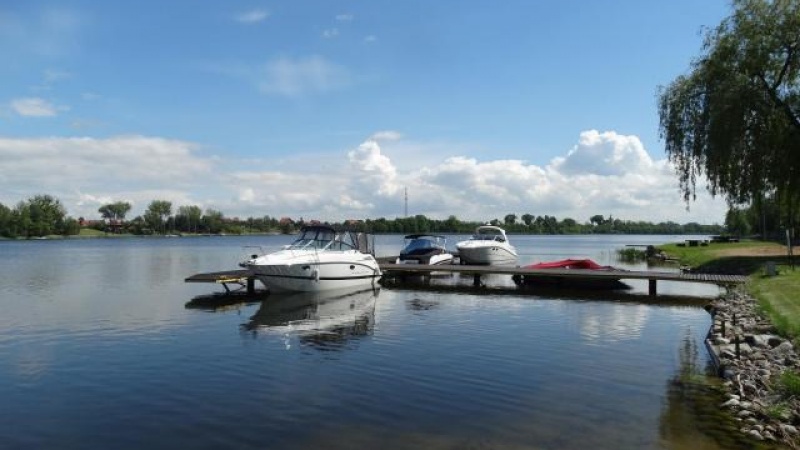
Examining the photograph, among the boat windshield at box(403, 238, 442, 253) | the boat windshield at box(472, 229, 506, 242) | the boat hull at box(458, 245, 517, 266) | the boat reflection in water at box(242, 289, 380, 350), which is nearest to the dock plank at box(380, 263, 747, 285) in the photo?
the boat windshield at box(403, 238, 442, 253)

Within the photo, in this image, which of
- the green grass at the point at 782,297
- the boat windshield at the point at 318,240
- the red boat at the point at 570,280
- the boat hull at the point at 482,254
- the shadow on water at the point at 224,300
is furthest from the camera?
the boat hull at the point at 482,254

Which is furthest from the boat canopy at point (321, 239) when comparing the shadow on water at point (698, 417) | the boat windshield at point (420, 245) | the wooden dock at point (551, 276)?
the shadow on water at point (698, 417)

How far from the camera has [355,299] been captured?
A: 27141 millimetres

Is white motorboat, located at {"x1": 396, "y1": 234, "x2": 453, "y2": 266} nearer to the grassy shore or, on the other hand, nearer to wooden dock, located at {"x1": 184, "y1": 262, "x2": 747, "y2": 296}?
wooden dock, located at {"x1": 184, "y1": 262, "x2": 747, "y2": 296}

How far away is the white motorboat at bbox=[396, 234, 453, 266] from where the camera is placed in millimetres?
41062

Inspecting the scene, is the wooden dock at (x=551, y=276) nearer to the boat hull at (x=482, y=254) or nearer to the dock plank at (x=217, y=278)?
the dock plank at (x=217, y=278)

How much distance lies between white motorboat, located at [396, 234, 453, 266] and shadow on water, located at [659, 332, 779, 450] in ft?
91.0

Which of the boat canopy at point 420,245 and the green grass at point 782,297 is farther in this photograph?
the boat canopy at point 420,245

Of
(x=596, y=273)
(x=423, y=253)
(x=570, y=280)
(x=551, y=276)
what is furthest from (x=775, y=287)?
(x=423, y=253)

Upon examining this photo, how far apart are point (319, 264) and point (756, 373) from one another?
64.3 ft

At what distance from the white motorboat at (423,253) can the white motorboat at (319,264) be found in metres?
8.43

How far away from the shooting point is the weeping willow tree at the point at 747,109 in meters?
24.4

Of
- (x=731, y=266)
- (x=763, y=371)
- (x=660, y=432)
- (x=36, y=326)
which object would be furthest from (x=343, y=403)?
(x=731, y=266)

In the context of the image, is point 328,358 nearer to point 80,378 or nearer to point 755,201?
point 80,378
